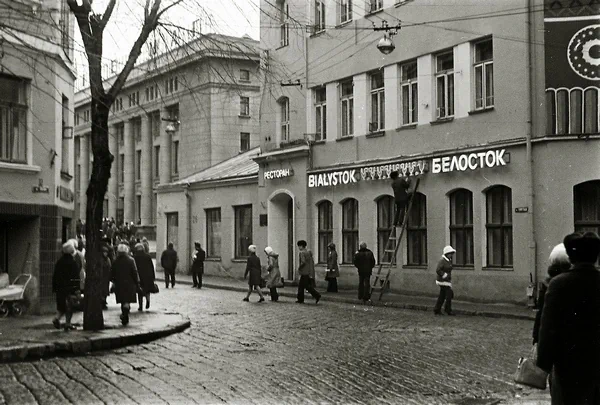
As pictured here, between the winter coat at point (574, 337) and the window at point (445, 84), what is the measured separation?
2009 cm

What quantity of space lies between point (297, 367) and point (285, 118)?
2358 centimetres

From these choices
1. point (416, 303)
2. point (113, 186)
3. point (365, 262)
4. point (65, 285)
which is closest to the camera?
point (65, 285)

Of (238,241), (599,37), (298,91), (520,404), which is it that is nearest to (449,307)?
(599,37)

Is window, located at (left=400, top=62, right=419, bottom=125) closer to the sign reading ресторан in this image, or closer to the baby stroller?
the sign reading ресторан

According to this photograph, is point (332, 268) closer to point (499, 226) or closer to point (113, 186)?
point (499, 226)

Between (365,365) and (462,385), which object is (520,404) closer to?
(462,385)

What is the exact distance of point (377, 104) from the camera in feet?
95.4

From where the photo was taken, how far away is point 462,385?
1054cm

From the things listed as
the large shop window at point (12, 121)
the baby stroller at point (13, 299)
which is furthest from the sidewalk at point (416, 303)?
the large shop window at point (12, 121)

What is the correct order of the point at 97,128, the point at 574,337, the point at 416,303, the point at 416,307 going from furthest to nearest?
the point at 416,303
the point at 416,307
the point at 97,128
the point at 574,337

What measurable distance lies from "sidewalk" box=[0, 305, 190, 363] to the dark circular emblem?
39.8 feet

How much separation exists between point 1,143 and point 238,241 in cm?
2076

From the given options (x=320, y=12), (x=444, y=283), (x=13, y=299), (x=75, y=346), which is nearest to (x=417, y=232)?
(x=444, y=283)

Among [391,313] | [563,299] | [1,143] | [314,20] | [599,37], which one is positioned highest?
[314,20]
